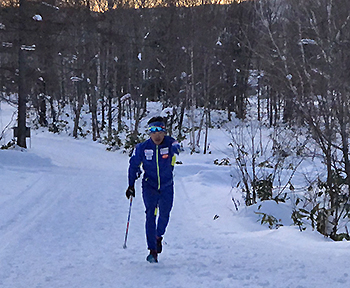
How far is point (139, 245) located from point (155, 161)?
168cm

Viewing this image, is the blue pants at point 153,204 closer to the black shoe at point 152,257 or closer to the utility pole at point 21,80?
the black shoe at point 152,257

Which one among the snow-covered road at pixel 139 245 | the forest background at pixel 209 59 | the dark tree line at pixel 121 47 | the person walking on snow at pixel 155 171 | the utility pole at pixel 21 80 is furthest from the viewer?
the dark tree line at pixel 121 47

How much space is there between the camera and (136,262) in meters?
5.07

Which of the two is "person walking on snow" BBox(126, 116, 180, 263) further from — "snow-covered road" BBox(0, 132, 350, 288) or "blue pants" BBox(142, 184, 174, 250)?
"snow-covered road" BBox(0, 132, 350, 288)

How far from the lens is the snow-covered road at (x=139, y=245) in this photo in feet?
14.3

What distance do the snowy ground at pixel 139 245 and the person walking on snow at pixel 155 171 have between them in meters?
0.52

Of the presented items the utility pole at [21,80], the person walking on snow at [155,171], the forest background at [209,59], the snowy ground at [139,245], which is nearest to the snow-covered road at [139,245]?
the snowy ground at [139,245]

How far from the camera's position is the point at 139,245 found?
6.02 metres

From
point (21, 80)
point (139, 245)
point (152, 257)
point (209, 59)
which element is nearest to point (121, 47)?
point (209, 59)

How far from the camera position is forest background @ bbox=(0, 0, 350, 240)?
7453 millimetres

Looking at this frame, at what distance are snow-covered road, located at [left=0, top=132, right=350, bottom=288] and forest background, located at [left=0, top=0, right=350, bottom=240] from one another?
3.67ft

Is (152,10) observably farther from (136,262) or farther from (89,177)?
(136,262)

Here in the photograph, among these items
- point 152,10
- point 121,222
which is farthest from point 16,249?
point 152,10

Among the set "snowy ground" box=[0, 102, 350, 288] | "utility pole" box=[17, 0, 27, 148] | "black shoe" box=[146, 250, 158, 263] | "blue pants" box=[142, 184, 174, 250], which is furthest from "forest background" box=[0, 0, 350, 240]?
"black shoe" box=[146, 250, 158, 263]
